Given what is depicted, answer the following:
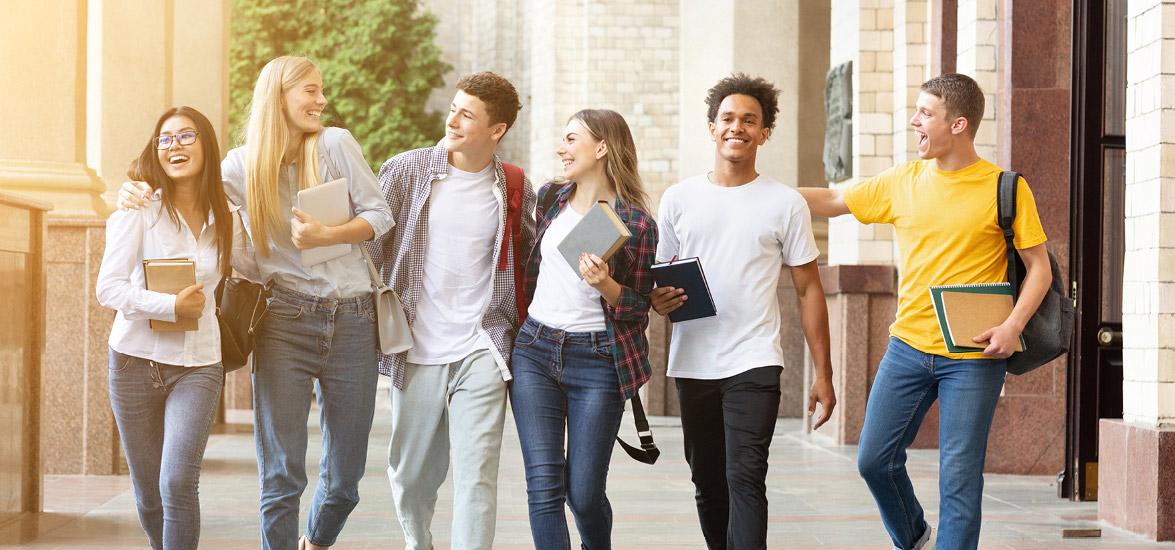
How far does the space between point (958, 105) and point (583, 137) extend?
1.39 metres

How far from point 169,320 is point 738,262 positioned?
78.7 inches

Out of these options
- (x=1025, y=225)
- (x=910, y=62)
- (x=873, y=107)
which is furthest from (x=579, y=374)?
(x=873, y=107)

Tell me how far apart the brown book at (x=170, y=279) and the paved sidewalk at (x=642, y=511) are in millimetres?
2304

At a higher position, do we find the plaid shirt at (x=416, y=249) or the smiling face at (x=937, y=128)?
the smiling face at (x=937, y=128)

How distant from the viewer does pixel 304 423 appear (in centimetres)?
530

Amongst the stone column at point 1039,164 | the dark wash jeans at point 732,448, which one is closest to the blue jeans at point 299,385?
the dark wash jeans at point 732,448

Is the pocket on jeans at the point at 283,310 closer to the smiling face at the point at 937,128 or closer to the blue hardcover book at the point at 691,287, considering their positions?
the blue hardcover book at the point at 691,287

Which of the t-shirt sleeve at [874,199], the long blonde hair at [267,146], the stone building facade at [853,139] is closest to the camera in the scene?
the long blonde hair at [267,146]

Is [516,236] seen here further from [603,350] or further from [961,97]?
[961,97]

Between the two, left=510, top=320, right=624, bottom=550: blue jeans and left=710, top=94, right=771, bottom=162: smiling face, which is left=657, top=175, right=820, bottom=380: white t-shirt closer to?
left=710, top=94, right=771, bottom=162: smiling face

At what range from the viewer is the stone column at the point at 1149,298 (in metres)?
7.48

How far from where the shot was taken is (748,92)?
5523 millimetres

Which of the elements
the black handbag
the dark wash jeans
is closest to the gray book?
the dark wash jeans

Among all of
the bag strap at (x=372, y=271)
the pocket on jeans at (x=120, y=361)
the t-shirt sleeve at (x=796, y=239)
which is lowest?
the pocket on jeans at (x=120, y=361)
